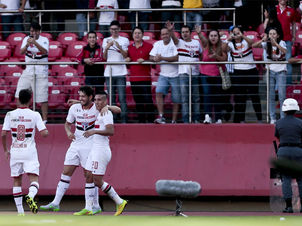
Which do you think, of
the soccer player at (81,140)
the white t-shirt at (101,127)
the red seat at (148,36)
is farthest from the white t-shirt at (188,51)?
the white t-shirt at (101,127)

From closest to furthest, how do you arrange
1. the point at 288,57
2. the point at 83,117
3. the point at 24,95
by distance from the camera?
the point at 24,95
the point at 83,117
the point at 288,57

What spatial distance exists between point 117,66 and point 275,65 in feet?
10.1

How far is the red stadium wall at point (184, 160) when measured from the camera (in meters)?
14.1

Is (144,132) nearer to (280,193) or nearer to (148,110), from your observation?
(148,110)

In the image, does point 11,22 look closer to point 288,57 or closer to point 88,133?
point 88,133

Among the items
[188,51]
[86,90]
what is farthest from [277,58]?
[86,90]

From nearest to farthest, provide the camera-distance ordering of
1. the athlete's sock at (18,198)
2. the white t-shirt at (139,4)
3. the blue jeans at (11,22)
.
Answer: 1. the athlete's sock at (18,198)
2. the white t-shirt at (139,4)
3. the blue jeans at (11,22)

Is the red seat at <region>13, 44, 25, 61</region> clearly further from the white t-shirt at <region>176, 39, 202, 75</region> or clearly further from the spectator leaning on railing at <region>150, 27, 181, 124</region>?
the white t-shirt at <region>176, 39, 202, 75</region>

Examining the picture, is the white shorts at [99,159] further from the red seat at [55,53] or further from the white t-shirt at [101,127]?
the red seat at [55,53]

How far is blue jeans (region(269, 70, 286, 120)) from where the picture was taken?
14109mm

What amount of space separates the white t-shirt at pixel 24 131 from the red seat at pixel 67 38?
5.17 meters

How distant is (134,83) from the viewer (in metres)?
14.6

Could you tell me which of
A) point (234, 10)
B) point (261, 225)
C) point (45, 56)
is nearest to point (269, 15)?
point (234, 10)

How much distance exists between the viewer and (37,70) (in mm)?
14602
